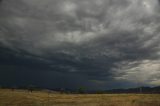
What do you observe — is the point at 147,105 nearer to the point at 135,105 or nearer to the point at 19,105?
the point at 135,105

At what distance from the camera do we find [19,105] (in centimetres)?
6469

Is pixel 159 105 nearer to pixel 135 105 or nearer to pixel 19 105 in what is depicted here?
pixel 135 105

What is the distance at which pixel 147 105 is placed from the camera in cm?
6462

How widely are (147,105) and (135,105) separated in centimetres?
508

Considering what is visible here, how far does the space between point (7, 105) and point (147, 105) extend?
132 ft

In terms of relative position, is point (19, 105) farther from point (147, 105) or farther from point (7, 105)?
point (147, 105)

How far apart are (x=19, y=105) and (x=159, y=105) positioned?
133 ft

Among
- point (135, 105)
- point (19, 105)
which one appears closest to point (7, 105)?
point (19, 105)

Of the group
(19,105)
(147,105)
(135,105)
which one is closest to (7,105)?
(19,105)

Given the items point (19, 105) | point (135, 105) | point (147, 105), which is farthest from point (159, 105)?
point (19, 105)

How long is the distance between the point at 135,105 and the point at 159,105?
8188mm

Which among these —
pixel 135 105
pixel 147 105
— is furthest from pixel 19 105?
pixel 147 105

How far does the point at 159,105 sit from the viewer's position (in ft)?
212

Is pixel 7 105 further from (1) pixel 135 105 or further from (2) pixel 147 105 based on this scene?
(2) pixel 147 105
